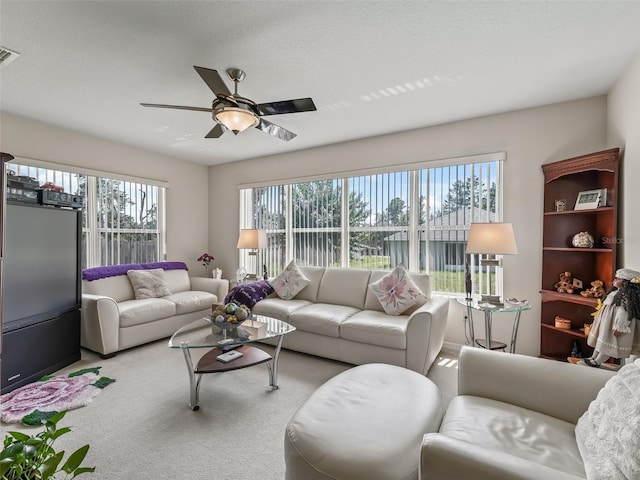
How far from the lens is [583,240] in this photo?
2707 millimetres

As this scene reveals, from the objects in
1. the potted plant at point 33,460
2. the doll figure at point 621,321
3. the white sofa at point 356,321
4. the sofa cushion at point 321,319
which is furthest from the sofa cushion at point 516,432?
the sofa cushion at point 321,319

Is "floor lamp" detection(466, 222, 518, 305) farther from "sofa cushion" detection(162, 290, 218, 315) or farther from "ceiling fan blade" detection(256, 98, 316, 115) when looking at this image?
"sofa cushion" detection(162, 290, 218, 315)

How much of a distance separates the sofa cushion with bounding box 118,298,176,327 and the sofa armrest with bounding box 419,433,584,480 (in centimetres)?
335

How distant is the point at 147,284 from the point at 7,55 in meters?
2.62

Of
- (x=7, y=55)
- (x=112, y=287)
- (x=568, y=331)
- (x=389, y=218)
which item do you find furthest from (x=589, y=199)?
(x=112, y=287)

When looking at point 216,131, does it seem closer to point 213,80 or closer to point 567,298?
point 213,80

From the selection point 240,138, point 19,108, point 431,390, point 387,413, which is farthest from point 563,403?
point 19,108

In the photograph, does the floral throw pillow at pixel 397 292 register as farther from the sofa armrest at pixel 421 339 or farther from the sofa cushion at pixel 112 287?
the sofa cushion at pixel 112 287

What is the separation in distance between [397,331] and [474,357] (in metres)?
1.08

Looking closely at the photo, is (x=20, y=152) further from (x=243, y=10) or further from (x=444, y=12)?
(x=444, y=12)

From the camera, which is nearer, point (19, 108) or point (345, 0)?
point (345, 0)


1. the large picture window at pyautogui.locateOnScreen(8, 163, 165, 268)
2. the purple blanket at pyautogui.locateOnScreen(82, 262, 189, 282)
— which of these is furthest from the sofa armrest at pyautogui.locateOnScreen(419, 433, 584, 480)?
the large picture window at pyautogui.locateOnScreen(8, 163, 165, 268)

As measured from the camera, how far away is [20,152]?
3355 mm

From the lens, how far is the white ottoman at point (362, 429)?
1221 millimetres
